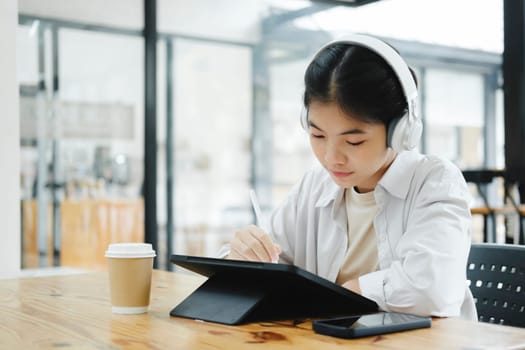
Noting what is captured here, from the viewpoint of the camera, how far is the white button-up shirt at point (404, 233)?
1.28 m

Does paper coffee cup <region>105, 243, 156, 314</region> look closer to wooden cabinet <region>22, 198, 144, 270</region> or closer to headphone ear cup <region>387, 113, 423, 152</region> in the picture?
headphone ear cup <region>387, 113, 423, 152</region>

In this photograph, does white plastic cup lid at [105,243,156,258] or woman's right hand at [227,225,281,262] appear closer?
white plastic cup lid at [105,243,156,258]

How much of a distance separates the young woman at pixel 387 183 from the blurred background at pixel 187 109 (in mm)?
2463

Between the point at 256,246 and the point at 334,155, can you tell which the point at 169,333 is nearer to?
the point at 256,246

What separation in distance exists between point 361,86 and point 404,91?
8cm

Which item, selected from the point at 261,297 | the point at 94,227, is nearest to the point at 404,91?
the point at 261,297

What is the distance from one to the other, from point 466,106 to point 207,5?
2.21m

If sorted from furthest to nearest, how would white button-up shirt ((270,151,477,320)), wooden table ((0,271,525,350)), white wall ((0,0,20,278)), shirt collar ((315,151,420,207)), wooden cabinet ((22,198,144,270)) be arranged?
wooden cabinet ((22,198,144,270))
white wall ((0,0,20,278))
shirt collar ((315,151,420,207))
white button-up shirt ((270,151,477,320))
wooden table ((0,271,525,350))

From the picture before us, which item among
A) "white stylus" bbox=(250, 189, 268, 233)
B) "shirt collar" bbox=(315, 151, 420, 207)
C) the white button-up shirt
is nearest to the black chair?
the white button-up shirt

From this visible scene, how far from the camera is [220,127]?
5.08 meters

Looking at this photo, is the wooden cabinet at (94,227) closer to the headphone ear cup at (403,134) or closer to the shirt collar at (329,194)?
the shirt collar at (329,194)

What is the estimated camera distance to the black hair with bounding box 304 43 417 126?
141 cm

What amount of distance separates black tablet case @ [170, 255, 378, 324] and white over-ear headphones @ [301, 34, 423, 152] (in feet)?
1.11

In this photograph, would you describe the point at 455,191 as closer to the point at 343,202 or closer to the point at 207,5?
the point at 343,202
